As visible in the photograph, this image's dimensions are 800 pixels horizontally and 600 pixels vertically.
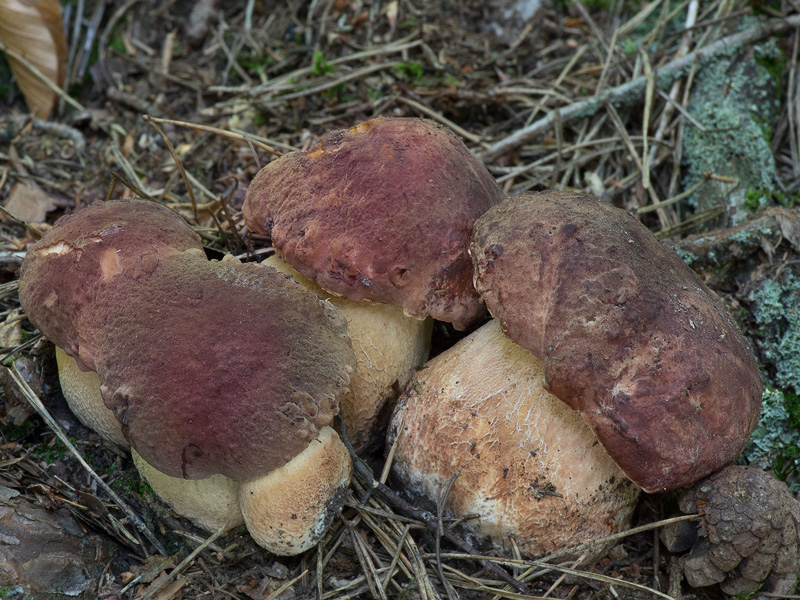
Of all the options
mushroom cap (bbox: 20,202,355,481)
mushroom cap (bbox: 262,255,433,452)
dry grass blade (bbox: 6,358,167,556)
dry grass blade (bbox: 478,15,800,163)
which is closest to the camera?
mushroom cap (bbox: 20,202,355,481)

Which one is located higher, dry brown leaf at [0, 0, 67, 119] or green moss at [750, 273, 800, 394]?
dry brown leaf at [0, 0, 67, 119]

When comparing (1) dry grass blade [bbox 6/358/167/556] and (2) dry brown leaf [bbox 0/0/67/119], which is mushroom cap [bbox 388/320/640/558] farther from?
(2) dry brown leaf [bbox 0/0/67/119]

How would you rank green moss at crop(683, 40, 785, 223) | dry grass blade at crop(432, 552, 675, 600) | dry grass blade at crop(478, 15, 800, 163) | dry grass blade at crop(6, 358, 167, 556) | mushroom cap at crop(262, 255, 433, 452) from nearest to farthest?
dry grass blade at crop(432, 552, 675, 600) → dry grass blade at crop(6, 358, 167, 556) → mushroom cap at crop(262, 255, 433, 452) → green moss at crop(683, 40, 785, 223) → dry grass blade at crop(478, 15, 800, 163)

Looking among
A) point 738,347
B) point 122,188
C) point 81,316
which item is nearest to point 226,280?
point 81,316

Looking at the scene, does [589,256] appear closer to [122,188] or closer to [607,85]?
[607,85]

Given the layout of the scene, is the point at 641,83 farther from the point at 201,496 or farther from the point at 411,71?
the point at 201,496

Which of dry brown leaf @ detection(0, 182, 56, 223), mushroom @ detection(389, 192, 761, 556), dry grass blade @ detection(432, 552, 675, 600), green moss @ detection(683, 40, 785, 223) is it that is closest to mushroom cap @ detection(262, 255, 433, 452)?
mushroom @ detection(389, 192, 761, 556)

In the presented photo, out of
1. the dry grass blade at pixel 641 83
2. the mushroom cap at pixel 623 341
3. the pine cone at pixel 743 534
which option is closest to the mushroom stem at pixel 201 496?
the mushroom cap at pixel 623 341
